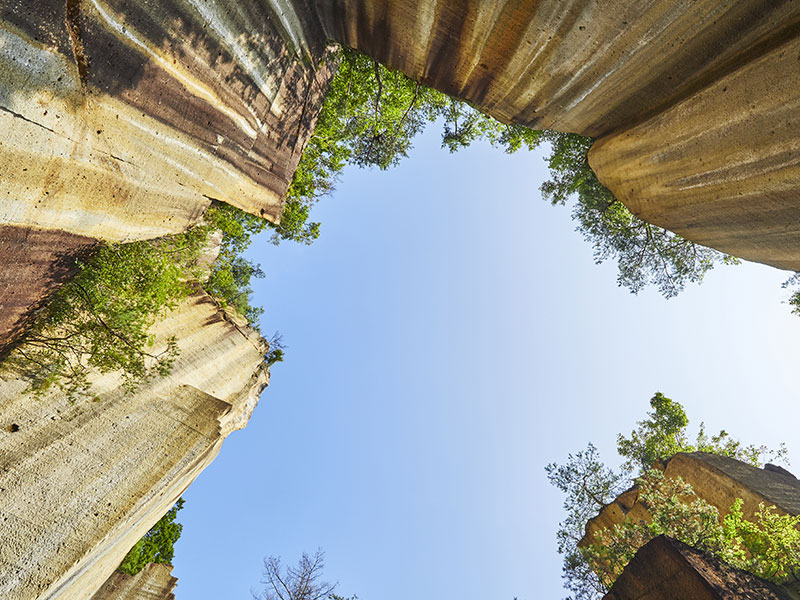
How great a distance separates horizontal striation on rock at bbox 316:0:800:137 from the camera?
15.9 ft

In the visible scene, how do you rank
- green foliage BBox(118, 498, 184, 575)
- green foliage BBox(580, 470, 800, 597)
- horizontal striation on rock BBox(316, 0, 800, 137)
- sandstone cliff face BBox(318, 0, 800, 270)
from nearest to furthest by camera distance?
sandstone cliff face BBox(318, 0, 800, 270) → horizontal striation on rock BBox(316, 0, 800, 137) → green foliage BBox(580, 470, 800, 597) → green foliage BBox(118, 498, 184, 575)

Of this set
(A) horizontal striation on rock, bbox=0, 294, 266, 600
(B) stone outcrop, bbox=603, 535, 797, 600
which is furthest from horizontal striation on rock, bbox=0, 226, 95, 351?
(B) stone outcrop, bbox=603, 535, 797, 600

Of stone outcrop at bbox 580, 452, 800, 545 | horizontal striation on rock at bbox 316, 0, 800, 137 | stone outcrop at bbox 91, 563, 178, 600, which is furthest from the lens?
stone outcrop at bbox 580, 452, 800, 545

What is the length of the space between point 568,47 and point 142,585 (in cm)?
1664

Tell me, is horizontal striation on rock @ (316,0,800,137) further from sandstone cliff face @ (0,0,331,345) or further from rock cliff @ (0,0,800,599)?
sandstone cliff face @ (0,0,331,345)

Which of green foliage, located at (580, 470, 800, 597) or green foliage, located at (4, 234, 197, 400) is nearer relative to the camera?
green foliage, located at (4, 234, 197, 400)

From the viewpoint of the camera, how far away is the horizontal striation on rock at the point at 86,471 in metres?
4.70

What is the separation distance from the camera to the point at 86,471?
563cm

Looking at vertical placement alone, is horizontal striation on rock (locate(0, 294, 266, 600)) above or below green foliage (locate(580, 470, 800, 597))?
below

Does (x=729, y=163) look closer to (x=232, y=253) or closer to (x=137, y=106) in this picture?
(x=137, y=106)

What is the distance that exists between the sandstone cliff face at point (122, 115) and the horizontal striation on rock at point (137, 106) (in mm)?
17

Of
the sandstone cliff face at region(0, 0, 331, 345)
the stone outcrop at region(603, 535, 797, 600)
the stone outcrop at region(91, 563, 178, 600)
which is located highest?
the sandstone cliff face at region(0, 0, 331, 345)

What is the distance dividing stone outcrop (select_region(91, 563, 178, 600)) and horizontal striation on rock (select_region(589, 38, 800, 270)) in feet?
54.2

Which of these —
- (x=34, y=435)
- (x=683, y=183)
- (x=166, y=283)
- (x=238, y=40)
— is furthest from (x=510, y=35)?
(x=34, y=435)
